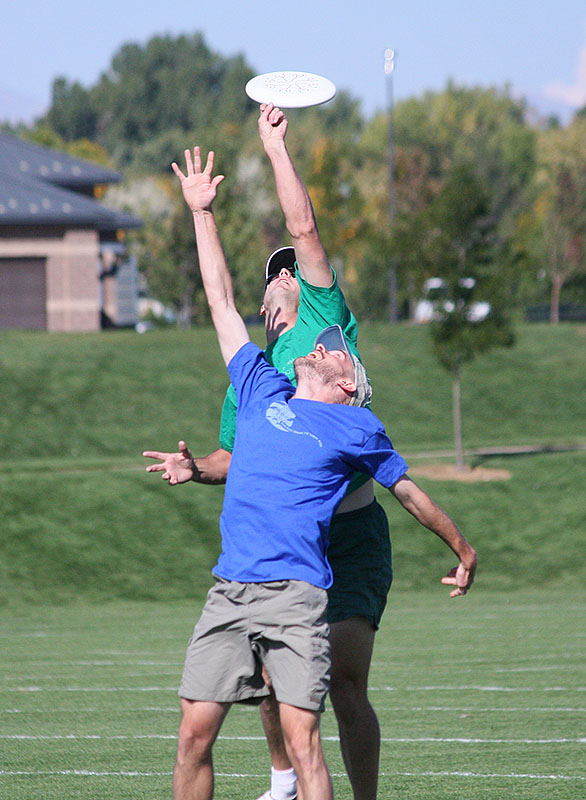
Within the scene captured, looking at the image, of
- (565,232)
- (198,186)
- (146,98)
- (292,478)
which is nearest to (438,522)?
(292,478)

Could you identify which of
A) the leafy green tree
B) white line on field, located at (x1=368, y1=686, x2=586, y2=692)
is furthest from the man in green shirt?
the leafy green tree

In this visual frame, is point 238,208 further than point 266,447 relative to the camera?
Yes

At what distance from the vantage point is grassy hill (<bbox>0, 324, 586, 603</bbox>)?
694 inches

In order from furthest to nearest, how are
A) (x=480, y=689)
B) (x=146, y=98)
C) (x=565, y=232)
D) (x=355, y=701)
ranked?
(x=146, y=98) → (x=565, y=232) → (x=480, y=689) → (x=355, y=701)

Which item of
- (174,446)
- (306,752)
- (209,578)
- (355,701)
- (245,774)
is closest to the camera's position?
(306,752)

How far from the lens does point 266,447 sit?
4316 millimetres

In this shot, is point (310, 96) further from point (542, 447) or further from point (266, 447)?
point (542, 447)

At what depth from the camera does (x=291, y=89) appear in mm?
5168

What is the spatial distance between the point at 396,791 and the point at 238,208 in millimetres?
41812

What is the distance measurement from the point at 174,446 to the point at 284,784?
20407 mm

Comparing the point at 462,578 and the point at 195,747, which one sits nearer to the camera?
the point at 195,747

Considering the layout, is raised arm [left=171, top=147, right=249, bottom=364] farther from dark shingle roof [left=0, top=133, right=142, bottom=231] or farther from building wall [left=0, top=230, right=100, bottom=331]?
building wall [left=0, top=230, right=100, bottom=331]

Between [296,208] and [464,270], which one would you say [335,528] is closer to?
[296,208]

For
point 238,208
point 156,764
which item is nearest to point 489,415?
→ point 238,208
